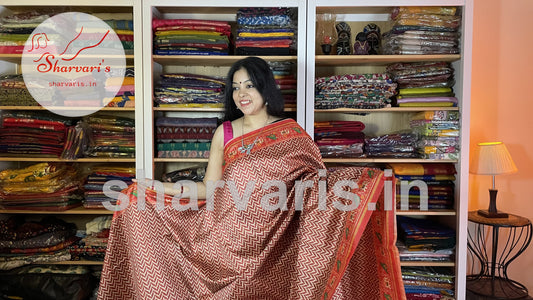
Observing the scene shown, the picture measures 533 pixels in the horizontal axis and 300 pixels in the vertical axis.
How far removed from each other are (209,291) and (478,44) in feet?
8.16

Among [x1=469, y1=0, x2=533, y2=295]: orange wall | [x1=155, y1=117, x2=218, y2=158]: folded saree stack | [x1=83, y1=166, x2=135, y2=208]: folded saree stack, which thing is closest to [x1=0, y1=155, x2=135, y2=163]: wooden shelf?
[x1=83, y1=166, x2=135, y2=208]: folded saree stack

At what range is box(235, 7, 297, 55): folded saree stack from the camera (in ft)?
9.50

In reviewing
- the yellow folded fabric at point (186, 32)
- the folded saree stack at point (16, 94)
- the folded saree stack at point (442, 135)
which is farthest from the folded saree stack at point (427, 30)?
the folded saree stack at point (16, 94)

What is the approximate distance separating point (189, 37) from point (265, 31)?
18.6 inches

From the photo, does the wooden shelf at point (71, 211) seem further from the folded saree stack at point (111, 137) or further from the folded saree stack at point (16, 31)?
the folded saree stack at point (16, 31)

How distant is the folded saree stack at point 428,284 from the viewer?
2.93m

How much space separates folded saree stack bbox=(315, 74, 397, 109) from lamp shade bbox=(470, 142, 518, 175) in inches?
25.6

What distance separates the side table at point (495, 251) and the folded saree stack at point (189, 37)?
6.29 ft

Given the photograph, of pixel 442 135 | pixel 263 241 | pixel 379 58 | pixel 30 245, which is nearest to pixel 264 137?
pixel 263 241

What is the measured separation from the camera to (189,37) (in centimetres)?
289

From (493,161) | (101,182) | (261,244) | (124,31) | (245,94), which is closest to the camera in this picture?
(261,244)

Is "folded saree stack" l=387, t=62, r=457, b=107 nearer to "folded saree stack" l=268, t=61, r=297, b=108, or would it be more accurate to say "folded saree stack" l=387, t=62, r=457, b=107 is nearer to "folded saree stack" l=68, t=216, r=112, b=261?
"folded saree stack" l=268, t=61, r=297, b=108

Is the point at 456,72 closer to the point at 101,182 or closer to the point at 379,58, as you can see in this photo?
the point at 379,58

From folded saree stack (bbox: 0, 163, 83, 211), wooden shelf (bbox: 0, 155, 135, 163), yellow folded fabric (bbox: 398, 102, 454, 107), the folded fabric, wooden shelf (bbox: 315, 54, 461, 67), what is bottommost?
folded saree stack (bbox: 0, 163, 83, 211)
